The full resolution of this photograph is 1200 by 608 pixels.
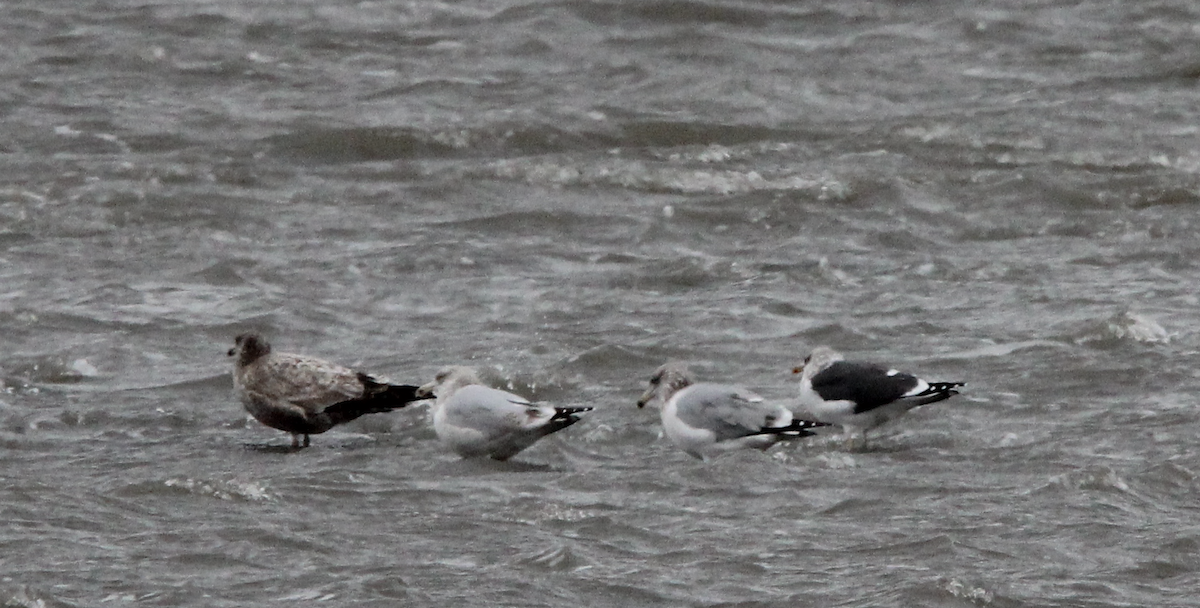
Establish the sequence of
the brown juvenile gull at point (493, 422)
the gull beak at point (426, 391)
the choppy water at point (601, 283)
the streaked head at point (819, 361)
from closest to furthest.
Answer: the choppy water at point (601, 283), the brown juvenile gull at point (493, 422), the gull beak at point (426, 391), the streaked head at point (819, 361)

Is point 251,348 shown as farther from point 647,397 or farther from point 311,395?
point 647,397

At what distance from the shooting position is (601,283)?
12344 mm

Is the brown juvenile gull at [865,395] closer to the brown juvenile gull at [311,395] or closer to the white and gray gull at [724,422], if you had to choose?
the white and gray gull at [724,422]

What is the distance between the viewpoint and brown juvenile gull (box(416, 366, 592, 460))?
862 centimetres

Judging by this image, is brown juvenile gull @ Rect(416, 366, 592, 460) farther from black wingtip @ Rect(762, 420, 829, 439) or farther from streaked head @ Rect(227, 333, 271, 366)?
streaked head @ Rect(227, 333, 271, 366)

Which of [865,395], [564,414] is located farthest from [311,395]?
[865,395]

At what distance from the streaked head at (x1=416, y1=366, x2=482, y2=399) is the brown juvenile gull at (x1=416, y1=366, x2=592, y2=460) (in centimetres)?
20

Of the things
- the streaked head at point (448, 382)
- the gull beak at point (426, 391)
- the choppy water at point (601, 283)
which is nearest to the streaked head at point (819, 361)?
the choppy water at point (601, 283)

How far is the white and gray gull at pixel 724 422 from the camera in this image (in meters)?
8.65

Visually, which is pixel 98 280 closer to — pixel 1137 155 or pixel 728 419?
pixel 728 419

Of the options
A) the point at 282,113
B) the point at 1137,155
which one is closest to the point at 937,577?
the point at 1137,155

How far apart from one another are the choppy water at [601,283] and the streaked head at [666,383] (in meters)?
0.22

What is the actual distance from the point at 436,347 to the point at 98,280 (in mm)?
2538

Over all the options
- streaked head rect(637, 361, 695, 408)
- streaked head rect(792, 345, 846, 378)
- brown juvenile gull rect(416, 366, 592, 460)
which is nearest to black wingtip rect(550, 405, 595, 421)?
brown juvenile gull rect(416, 366, 592, 460)
